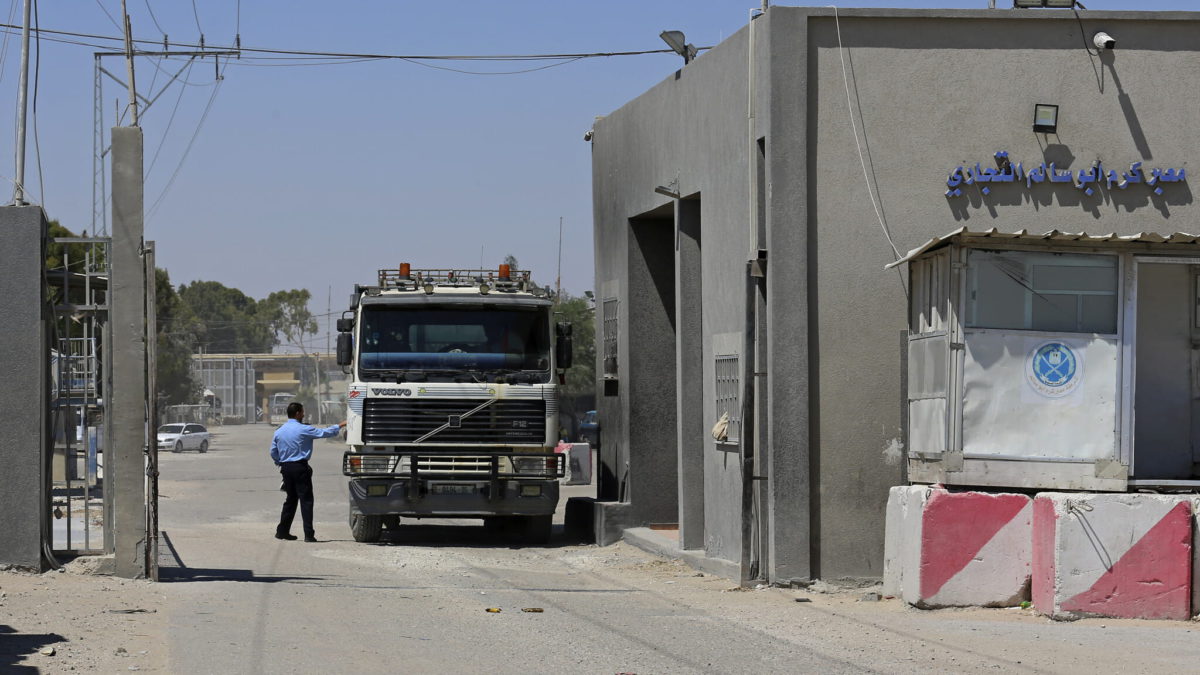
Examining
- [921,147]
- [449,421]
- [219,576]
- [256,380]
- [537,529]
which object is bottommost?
[256,380]

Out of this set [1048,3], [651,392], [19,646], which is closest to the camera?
[19,646]

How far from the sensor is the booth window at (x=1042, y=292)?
1220 cm

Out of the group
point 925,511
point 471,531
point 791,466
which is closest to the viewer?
point 925,511

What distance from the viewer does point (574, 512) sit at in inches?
781

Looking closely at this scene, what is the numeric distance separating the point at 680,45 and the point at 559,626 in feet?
29.2

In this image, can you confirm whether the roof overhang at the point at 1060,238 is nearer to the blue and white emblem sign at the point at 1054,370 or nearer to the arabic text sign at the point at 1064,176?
the blue and white emblem sign at the point at 1054,370

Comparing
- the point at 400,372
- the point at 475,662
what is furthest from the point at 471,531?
the point at 475,662

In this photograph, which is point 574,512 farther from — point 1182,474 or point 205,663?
point 205,663

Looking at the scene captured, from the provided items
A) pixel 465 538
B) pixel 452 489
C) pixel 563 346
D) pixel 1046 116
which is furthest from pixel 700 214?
pixel 465 538

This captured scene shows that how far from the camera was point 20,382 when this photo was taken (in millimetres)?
12680

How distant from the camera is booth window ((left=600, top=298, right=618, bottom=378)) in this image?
19.3m

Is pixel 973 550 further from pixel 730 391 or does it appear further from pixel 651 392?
pixel 651 392

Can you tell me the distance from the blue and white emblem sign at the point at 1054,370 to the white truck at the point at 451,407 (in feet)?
22.9

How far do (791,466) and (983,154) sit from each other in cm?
325
